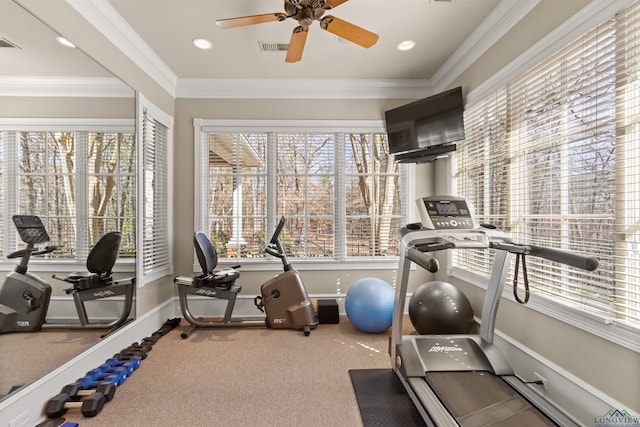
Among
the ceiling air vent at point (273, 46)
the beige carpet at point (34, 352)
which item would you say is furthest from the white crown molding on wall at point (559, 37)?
the beige carpet at point (34, 352)

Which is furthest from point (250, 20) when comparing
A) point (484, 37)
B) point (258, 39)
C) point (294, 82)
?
point (484, 37)

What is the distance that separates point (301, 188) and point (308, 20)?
2.18m

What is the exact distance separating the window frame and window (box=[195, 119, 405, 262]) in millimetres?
13

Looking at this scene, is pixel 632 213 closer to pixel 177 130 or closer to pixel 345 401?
pixel 345 401

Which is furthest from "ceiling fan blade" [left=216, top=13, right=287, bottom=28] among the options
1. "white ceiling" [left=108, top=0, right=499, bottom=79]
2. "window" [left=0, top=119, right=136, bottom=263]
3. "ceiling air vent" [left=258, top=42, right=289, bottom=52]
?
"window" [left=0, top=119, right=136, bottom=263]

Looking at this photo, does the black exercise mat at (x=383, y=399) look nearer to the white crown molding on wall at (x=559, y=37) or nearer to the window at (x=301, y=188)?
the window at (x=301, y=188)

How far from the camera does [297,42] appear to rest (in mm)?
2426

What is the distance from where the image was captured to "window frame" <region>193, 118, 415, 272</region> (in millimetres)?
4023

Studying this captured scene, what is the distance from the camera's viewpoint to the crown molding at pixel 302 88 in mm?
3998

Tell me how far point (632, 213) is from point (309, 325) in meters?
2.81

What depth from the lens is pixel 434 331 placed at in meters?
2.88

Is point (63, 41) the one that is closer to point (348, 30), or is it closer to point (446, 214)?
point (348, 30)

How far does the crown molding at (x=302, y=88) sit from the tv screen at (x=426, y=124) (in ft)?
1.84

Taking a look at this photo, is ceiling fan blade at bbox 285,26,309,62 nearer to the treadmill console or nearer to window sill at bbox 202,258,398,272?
the treadmill console
